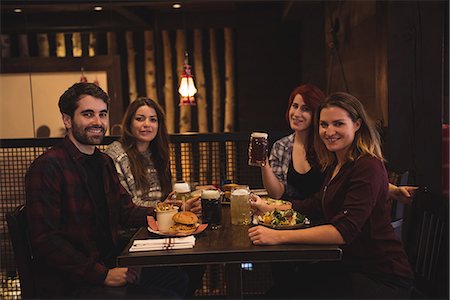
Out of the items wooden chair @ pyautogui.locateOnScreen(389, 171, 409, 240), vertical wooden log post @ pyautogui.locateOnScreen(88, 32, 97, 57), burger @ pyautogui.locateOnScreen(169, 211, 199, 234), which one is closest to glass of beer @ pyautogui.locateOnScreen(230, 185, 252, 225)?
burger @ pyautogui.locateOnScreen(169, 211, 199, 234)

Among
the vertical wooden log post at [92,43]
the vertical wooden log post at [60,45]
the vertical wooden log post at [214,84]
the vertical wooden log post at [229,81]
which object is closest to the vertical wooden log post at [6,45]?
the vertical wooden log post at [60,45]

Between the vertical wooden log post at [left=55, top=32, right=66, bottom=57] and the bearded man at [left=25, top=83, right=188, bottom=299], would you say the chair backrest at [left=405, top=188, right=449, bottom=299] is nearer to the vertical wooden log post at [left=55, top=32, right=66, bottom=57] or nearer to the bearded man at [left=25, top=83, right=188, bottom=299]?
the bearded man at [left=25, top=83, right=188, bottom=299]

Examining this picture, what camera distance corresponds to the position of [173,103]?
282 inches

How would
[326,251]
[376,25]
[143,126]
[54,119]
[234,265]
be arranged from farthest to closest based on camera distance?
[54,119] → [376,25] → [143,126] → [234,265] → [326,251]

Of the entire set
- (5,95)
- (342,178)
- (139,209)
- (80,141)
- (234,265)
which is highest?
(5,95)

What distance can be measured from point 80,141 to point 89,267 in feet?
1.90

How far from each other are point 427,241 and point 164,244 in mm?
1338

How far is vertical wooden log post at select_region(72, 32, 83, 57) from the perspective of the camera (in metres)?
6.92

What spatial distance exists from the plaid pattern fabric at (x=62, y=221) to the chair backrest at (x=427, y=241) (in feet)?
5.00

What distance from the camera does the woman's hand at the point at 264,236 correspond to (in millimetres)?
2062

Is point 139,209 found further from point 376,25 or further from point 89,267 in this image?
point 376,25

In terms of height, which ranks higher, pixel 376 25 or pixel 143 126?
pixel 376 25

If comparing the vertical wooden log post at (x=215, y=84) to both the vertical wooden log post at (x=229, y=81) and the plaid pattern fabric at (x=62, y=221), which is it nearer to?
the vertical wooden log post at (x=229, y=81)

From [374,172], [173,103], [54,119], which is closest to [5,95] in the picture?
[54,119]
